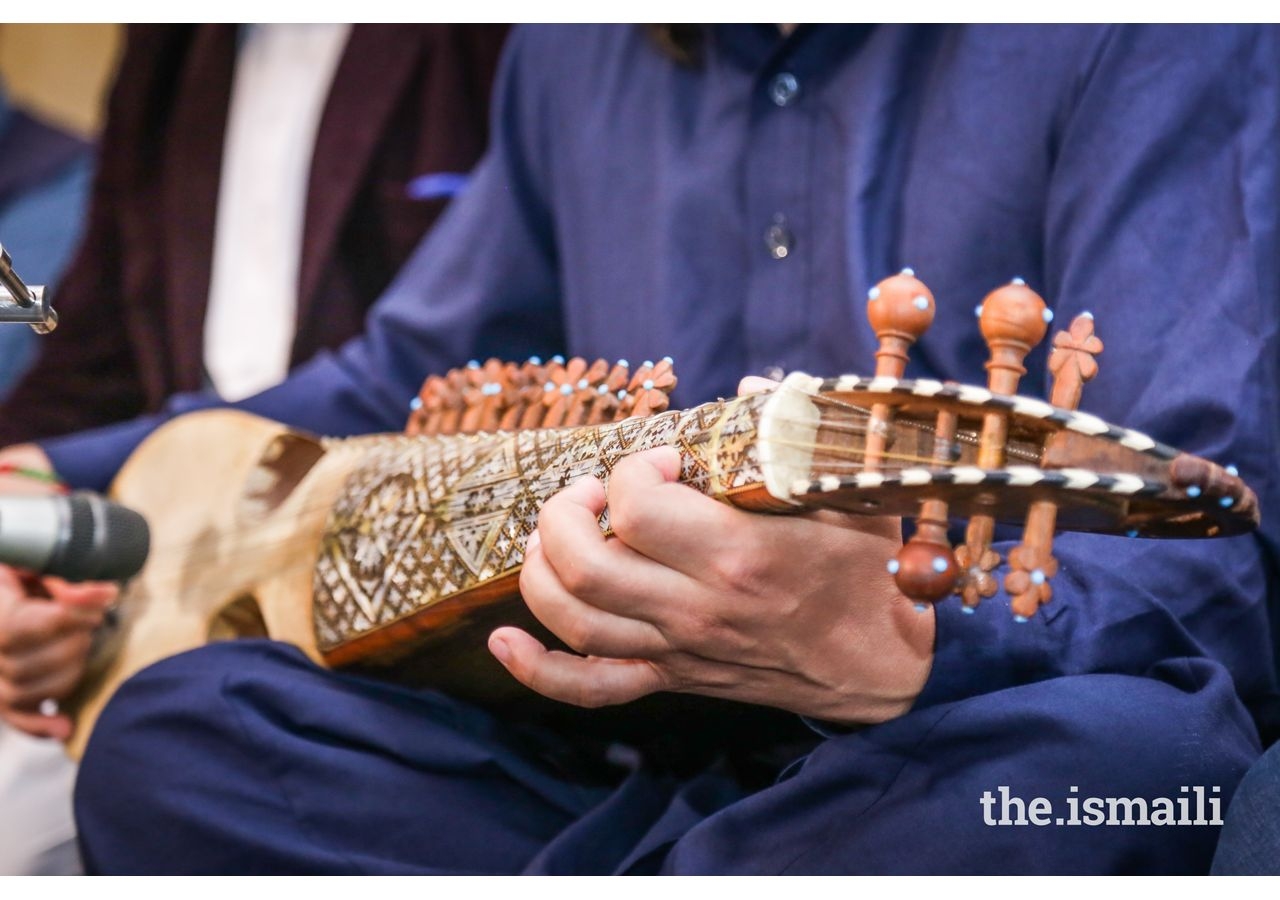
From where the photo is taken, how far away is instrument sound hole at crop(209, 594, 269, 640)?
1.15 m

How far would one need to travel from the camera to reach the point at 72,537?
0.92 metres

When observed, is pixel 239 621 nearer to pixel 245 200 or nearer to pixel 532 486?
pixel 532 486

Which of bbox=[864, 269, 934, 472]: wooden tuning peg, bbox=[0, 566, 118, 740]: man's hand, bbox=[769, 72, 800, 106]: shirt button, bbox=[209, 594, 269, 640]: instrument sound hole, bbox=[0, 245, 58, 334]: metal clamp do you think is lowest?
bbox=[0, 566, 118, 740]: man's hand

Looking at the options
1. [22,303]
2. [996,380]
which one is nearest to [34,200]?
[22,303]

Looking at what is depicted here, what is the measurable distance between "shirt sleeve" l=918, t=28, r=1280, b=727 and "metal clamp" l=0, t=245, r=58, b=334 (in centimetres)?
56

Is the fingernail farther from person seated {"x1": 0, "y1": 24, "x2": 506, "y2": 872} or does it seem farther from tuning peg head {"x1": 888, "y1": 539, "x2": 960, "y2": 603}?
person seated {"x1": 0, "y1": 24, "x2": 506, "y2": 872}

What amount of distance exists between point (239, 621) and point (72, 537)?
27cm

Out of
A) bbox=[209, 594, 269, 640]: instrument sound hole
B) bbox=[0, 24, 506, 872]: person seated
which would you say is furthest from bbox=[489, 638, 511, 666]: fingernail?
bbox=[0, 24, 506, 872]: person seated

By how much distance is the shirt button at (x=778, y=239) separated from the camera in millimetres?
1157

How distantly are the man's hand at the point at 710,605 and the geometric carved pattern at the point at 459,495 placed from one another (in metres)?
0.03

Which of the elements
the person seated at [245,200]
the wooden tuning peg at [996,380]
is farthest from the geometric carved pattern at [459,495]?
the person seated at [245,200]
